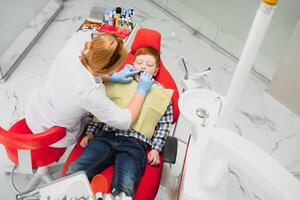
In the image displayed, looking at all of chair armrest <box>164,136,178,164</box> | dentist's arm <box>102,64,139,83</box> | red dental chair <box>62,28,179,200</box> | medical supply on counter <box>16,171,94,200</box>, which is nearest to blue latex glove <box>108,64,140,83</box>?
dentist's arm <box>102,64,139,83</box>

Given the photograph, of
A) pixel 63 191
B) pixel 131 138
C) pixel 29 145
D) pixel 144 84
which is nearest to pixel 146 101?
pixel 144 84

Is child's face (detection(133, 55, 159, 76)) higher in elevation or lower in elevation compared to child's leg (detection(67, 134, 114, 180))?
higher

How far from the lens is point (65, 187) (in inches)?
46.4

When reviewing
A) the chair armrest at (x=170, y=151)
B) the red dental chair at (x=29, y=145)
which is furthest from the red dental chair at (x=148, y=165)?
the red dental chair at (x=29, y=145)

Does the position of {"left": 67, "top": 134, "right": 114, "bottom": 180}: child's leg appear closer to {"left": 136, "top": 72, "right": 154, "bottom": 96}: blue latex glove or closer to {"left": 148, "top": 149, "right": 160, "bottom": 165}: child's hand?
{"left": 148, "top": 149, "right": 160, "bottom": 165}: child's hand

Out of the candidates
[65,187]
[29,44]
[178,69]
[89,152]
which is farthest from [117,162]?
[29,44]

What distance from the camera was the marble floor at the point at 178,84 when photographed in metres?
2.31

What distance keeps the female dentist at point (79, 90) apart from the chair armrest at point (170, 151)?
0.22 m

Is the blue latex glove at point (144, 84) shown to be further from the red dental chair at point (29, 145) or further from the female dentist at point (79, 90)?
Answer: the red dental chair at point (29, 145)

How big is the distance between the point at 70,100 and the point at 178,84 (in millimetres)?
1530

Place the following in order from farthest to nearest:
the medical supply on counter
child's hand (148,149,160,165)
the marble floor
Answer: the marble floor < child's hand (148,149,160,165) < the medical supply on counter

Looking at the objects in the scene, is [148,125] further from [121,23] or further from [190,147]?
[121,23]

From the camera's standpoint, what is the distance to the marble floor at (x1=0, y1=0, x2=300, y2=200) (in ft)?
7.58

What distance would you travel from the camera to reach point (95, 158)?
1.73 m
